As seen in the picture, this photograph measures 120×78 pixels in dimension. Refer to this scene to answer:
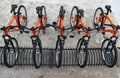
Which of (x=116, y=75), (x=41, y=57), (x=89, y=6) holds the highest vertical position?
(x=89, y=6)

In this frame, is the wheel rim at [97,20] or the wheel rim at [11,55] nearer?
the wheel rim at [11,55]

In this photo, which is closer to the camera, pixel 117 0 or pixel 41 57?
pixel 41 57

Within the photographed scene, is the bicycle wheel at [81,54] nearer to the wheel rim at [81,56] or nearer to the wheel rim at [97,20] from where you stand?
the wheel rim at [81,56]

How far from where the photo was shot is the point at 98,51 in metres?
6.05

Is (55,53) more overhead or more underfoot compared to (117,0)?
more underfoot

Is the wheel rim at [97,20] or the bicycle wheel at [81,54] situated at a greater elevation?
the wheel rim at [97,20]

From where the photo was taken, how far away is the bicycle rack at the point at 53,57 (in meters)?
5.90

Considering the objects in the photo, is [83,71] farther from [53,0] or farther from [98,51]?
[53,0]

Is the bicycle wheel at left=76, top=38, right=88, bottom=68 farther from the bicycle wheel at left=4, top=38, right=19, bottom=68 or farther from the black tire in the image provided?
the bicycle wheel at left=4, top=38, right=19, bottom=68

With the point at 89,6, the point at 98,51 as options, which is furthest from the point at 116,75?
the point at 89,6

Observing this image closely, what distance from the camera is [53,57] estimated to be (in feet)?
19.3

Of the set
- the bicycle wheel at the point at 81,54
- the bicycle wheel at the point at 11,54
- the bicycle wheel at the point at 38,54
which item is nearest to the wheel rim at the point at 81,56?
the bicycle wheel at the point at 81,54

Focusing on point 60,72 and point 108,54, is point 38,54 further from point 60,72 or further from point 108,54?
point 108,54

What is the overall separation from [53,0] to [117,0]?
187 cm
